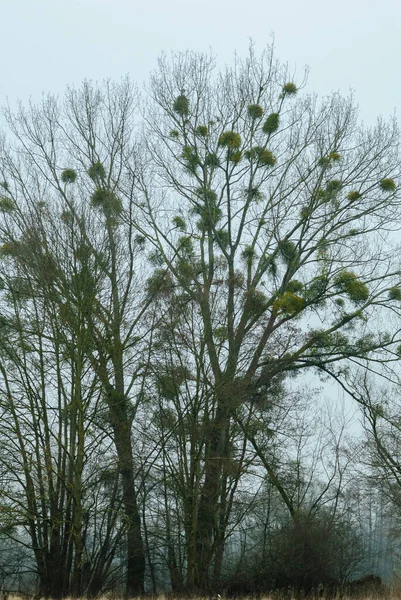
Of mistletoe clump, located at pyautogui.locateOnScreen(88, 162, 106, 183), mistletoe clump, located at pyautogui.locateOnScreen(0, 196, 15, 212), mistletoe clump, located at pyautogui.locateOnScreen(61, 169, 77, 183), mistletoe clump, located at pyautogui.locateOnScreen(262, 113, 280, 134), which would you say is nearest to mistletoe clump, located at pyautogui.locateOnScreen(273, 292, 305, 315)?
mistletoe clump, located at pyautogui.locateOnScreen(262, 113, 280, 134)

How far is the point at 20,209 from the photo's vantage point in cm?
1878

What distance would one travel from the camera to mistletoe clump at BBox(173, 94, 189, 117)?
23.6m

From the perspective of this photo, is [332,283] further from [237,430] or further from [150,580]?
[150,580]

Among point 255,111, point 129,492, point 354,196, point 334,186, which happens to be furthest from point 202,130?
point 129,492

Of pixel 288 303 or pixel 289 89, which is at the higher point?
pixel 289 89

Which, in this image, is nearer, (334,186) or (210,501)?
(210,501)

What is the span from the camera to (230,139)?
23.2m

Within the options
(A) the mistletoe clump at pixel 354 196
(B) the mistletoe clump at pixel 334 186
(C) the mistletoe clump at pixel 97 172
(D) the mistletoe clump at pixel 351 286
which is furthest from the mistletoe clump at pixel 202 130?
(D) the mistletoe clump at pixel 351 286

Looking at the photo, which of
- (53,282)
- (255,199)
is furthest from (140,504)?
(255,199)

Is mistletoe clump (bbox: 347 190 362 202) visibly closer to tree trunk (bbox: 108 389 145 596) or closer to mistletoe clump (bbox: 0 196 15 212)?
tree trunk (bbox: 108 389 145 596)

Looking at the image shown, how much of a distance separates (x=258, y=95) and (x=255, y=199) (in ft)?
9.84

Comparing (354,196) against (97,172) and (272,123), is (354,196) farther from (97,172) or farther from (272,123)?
(97,172)

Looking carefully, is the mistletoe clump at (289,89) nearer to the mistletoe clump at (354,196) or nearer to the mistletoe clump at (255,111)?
the mistletoe clump at (255,111)

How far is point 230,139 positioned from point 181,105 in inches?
72.0
